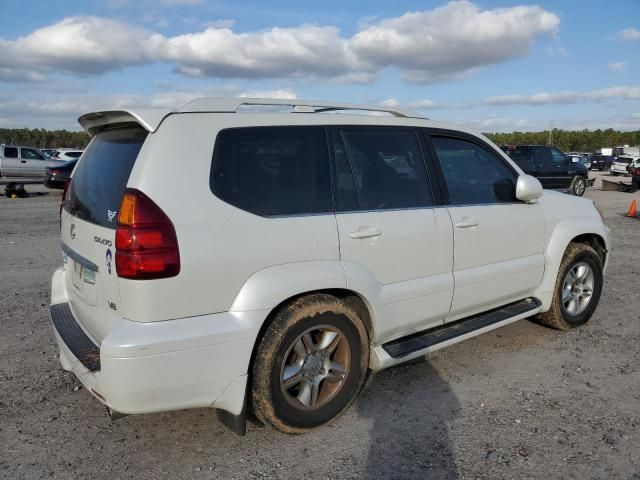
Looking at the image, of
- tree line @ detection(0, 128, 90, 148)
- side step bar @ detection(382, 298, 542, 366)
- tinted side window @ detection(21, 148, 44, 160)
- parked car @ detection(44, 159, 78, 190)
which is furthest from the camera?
tree line @ detection(0, 128, 90, 148)

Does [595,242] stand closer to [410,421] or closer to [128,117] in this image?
[410,421]

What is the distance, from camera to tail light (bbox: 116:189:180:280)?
2.59 m

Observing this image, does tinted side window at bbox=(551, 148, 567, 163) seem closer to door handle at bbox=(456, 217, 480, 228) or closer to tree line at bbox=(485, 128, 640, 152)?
door handle at bbox=(456, 217, 480, 228)

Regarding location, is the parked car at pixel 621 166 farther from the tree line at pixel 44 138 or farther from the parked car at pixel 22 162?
the tree line at pixel 44 138

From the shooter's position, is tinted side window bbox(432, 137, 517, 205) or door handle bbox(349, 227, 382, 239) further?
tinted side window bbox(432, 137, 517, 205)

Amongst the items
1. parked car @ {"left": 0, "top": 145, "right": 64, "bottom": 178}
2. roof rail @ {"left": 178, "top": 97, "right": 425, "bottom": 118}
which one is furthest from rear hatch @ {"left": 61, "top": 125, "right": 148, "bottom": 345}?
parked car @ {"left": 0, "top": 145, "right": 64, "bottom": 178}

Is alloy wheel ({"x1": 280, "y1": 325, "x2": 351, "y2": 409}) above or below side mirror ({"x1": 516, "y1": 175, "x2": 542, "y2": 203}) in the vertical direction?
below

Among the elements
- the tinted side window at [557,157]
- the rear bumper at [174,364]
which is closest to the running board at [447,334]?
the rear bumper at [174,364]

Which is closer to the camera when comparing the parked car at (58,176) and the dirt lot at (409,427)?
the dirt lot at (409,427)

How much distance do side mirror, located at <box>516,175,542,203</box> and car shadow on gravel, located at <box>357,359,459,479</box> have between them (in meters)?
1.50

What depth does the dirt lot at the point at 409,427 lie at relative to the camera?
2.89 m

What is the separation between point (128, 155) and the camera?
2.93 meters

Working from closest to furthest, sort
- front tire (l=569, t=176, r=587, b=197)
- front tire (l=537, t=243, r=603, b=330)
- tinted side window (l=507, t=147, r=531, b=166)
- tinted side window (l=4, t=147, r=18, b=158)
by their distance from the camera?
front tire (l=537, t=243, r=603, b=330) < tinted side window (l=507, t=147, r=531, b=166) < front tire (l=569, t=176, r=587, b=197) < tinted side window (l=4, t=147, r=18, b=158)

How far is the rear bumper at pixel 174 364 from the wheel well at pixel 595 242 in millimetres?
3534
